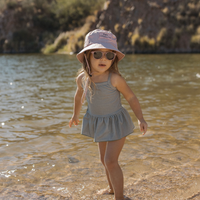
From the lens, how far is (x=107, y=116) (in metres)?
2.70

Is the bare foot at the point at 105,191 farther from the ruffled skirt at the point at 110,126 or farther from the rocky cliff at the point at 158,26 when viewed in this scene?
the rocky cliff at the point at 158,26

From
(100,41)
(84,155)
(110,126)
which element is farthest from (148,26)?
(110,126)

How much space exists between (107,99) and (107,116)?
0.16 meters

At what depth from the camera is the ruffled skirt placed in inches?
103

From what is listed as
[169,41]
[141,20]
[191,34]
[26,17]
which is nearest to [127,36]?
[141,20]

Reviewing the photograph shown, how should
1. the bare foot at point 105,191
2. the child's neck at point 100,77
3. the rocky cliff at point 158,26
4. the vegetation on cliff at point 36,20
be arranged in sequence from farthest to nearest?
the vegetation on cliff at point 36,20, the rocky cliff at point 158,26, the bare foot at point 105,191, the child's neck at point 100,77

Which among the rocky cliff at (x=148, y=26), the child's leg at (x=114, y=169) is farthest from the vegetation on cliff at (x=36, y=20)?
the child's leg at (x=114, y=169)

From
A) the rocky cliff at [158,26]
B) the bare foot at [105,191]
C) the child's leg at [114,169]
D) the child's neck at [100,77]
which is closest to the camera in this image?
the child's leg at [114,169]

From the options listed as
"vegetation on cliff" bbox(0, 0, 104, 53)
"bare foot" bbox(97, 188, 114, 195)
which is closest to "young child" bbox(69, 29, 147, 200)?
"bare foot" bbox(97, 188, 114, 195)

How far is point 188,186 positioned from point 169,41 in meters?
Result: 26.5

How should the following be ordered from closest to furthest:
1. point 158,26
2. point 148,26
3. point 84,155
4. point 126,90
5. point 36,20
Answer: point 126,90 → point 84,155 → point 158,26 → point 148,26 → point 36,20

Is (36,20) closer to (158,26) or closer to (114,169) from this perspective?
(158,26)

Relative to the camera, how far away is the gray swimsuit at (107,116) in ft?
8.61

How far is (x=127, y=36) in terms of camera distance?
30578 mm
